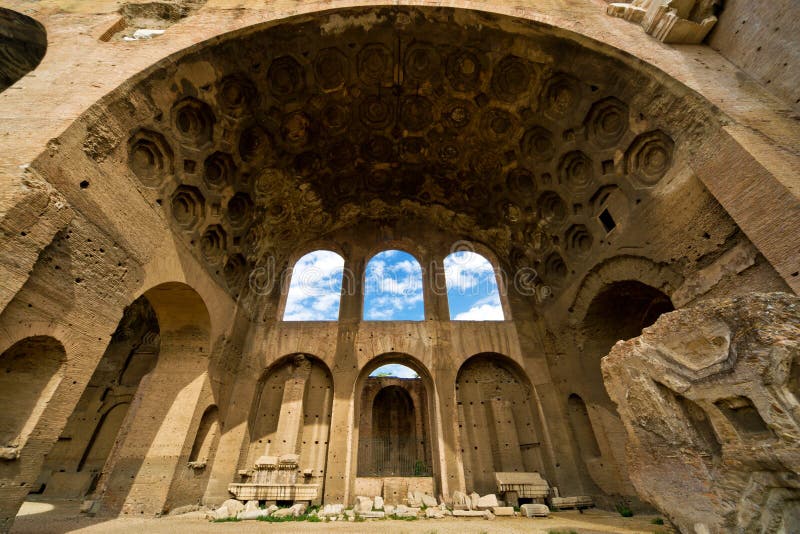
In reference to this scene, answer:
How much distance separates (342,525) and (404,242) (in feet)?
28.4

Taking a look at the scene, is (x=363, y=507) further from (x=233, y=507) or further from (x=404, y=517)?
(x=233, y=507)

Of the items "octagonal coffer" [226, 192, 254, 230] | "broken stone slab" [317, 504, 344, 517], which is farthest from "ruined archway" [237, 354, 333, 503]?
"octagonal coffer" [226, 192, 254, 230]

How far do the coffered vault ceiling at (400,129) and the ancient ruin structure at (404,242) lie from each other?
0.07 meters

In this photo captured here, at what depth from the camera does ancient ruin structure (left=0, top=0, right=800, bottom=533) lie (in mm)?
3980

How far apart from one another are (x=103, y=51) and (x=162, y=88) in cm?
118

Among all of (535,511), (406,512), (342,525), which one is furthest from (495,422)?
(342,525)

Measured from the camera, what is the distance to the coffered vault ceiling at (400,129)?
6.82 meters

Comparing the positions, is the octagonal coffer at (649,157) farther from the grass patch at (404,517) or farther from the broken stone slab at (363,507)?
the broken stone slab at (363,507)

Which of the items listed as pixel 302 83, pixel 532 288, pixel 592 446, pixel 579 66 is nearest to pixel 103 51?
pixel 302 83

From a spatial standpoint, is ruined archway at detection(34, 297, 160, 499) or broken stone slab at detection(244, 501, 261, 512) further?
ruined archway at detection(34, 297, 160, 499)

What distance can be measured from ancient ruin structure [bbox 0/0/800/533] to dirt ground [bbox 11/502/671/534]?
32.9 inches

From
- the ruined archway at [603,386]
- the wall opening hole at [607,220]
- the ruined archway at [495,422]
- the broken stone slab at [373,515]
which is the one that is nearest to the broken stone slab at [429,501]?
the ruined archway at [495,422]

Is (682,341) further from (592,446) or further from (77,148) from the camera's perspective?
(77,148)

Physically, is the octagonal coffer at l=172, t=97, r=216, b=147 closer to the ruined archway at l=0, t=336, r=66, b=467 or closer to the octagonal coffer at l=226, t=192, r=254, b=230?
the octagonal coffer at l=226, t=192, r=254, b=230
